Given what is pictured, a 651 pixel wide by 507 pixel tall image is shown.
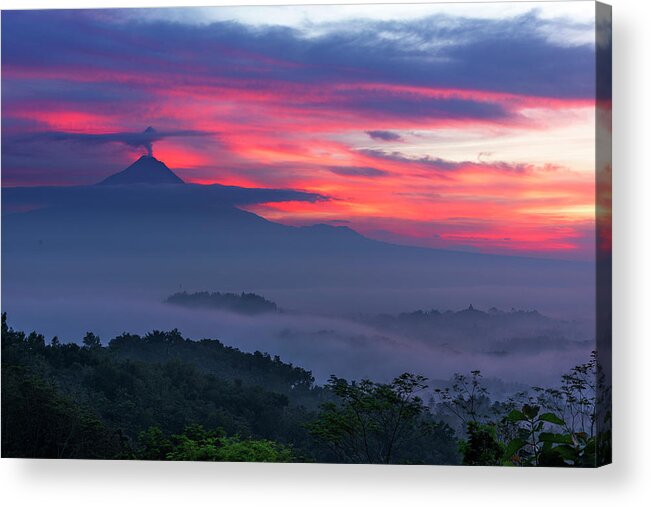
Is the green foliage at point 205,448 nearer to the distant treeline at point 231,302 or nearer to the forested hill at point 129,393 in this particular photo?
the forested hill at point 129,393

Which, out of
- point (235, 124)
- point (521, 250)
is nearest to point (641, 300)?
point (521, 250)

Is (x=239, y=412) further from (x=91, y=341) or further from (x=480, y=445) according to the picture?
(x=480, y=445)

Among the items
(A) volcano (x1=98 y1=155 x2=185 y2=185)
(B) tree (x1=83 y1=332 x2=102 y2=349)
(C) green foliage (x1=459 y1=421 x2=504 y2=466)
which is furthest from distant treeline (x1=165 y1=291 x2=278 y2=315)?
(C) green foliage (x1=459 y1=421 x2=504 y2=466)

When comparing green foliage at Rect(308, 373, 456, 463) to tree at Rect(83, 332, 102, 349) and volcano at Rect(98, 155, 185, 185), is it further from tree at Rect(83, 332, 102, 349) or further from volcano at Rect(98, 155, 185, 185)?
volcano at Rect(98, 155, 185, 185)

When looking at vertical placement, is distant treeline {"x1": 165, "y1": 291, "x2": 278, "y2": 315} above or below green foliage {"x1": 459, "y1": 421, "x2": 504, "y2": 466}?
Result: above

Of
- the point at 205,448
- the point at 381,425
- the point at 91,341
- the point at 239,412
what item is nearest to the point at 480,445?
the point at 381,425

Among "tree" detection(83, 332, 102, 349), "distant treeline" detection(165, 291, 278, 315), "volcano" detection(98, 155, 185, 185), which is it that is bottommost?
"tree" detection(83, 332, 102, 349)

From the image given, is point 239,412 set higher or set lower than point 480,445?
higher
